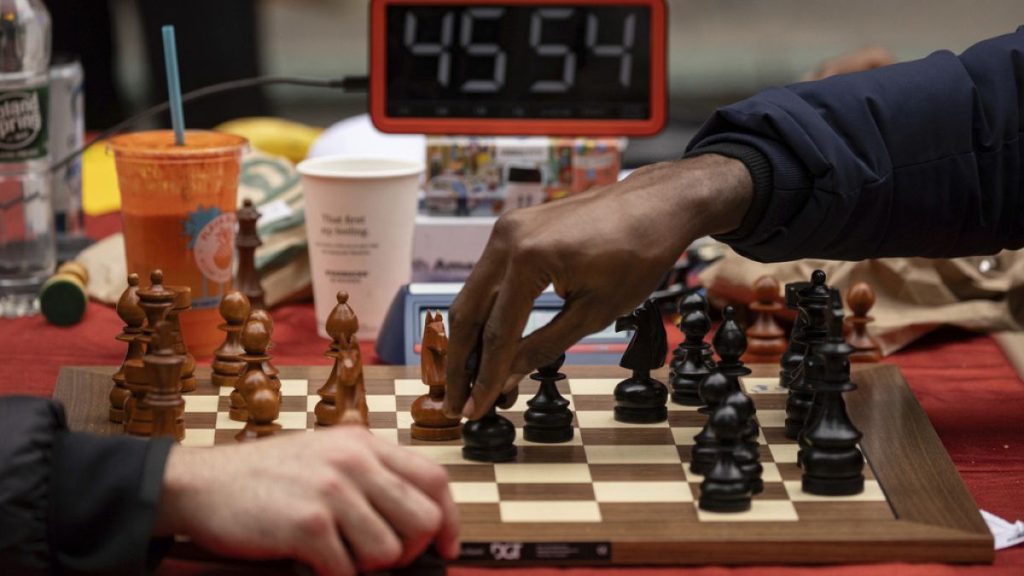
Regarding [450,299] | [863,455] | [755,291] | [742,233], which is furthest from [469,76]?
[863,455]

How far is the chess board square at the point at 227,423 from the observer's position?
1.40 meters

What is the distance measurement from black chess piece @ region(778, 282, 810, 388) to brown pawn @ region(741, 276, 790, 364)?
16cm

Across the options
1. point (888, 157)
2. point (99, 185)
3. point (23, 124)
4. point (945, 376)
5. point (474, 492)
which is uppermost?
point (888, 157)

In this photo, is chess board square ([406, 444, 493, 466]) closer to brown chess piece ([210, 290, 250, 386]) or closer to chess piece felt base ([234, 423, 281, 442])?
chess piece felt base ([234, 423, 281, 442])

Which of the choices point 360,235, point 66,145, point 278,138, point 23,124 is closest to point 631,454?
point 360,235

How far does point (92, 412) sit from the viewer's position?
1.44 m

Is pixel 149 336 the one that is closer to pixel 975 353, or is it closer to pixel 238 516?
pixel 238 516

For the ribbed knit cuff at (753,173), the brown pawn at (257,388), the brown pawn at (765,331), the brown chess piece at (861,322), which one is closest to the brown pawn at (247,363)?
the brown pawn at (257,388)

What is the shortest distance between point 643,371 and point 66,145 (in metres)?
1.19

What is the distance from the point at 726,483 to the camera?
3.78 ft

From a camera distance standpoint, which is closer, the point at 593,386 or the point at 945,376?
the point at 593,386

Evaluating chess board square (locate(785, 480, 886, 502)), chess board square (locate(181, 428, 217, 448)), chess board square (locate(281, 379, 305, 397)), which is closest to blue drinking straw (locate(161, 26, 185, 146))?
chess board square (locate(281, 379, 305, 397))

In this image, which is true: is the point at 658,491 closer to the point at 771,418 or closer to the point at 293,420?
the point at 771,418

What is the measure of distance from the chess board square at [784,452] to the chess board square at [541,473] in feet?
0.59
